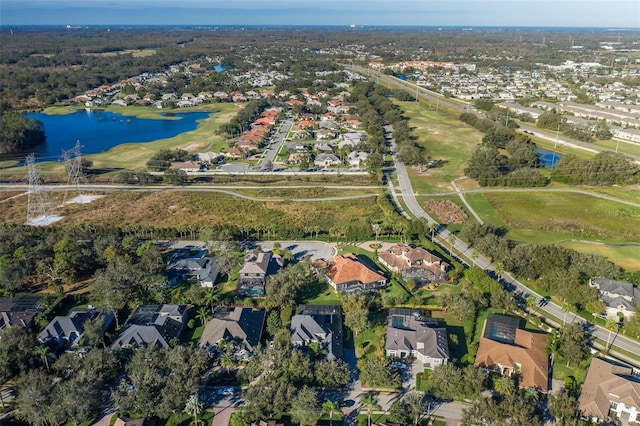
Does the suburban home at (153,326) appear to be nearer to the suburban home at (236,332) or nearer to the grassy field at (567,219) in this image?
the suburban home at (236,332)

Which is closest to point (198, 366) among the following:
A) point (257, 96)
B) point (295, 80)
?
point (257, 96)

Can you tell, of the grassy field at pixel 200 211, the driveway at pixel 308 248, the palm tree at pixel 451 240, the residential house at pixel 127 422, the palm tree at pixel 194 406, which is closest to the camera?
the residential house at pixel 127 422

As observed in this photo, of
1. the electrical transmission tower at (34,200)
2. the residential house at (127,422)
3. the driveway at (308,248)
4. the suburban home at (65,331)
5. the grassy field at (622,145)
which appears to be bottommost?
the residential house at (127,422)

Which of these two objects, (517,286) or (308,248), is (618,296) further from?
(308,248)

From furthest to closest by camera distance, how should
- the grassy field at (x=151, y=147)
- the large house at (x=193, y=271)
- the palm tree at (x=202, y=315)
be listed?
1. the grassy field at (x=151, y=147)
2. the large house at (x=193, y=271)
3. the palm tree at (x=202, y=315)

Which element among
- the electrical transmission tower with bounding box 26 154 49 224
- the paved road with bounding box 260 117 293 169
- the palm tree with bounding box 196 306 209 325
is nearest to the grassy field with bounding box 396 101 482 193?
the paved road with bounding box 260 117 293 169

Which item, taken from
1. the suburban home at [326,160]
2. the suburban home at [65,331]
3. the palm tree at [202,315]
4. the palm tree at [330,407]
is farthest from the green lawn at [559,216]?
the suburban home at [65,331]

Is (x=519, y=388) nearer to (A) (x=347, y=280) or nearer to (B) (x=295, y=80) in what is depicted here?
(A) (x=347, y=280)
